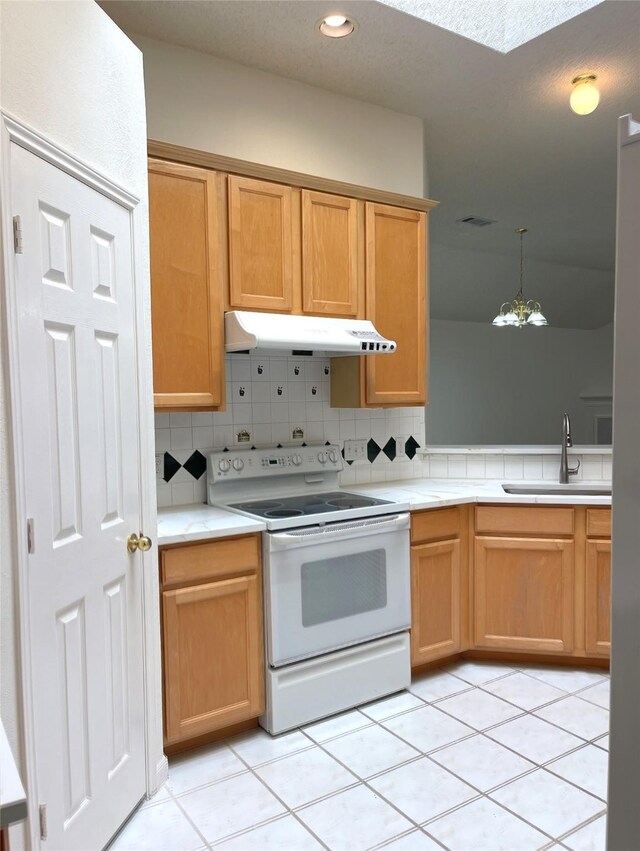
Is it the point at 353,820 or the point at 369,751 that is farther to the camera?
the point at 369,751

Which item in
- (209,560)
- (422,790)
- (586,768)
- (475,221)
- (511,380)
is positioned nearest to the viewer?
(422,790)

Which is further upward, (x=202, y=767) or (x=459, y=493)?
(x=459, y=493)

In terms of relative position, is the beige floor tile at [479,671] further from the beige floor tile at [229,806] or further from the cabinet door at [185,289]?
the cabinet door at [185,289]

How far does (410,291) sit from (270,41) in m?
1.33

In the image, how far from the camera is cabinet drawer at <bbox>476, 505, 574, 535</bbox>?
3.12m

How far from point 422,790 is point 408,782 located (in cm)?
6

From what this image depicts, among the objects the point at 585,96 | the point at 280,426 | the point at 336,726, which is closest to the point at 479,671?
the point at 336,726

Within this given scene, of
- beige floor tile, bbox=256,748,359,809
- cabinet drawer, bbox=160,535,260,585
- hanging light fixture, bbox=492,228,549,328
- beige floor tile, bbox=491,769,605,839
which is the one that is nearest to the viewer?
beige floor tile, bbox=491,769,605,839

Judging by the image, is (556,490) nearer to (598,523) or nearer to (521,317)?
(598,523)

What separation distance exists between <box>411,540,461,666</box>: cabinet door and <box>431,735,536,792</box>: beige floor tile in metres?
0.59

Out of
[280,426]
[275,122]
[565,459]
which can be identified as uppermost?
[275,122]

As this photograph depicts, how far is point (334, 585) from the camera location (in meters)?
2.75

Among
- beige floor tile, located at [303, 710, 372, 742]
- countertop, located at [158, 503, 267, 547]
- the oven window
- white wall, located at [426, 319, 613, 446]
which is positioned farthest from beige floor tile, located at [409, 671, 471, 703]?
white wall, located at [426, 319, 613, 446]

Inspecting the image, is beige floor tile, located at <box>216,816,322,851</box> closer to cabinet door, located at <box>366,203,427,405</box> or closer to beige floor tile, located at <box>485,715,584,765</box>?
beige floor tile, located at <box>485,715,584,765</box>
